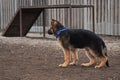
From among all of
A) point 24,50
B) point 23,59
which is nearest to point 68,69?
point 23,59

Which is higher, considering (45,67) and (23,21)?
(23,21)

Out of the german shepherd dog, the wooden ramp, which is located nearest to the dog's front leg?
the german shepherd dog

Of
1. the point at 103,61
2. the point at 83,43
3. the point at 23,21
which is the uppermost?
the point at 83,43

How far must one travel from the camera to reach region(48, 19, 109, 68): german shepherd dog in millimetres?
8898

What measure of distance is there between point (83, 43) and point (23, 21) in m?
9.77

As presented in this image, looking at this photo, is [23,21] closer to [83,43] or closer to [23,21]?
[23,21]

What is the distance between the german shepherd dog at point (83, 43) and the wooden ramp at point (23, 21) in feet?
29.6

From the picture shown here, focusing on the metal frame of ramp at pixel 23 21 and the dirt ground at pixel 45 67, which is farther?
the metal frame of ramp at pixel 23 21

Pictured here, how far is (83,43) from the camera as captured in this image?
8992mm

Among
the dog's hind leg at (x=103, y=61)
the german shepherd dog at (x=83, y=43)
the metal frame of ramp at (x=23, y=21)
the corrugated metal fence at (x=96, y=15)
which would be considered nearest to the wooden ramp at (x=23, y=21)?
the metal frame of ramp at (x=23, y=21)

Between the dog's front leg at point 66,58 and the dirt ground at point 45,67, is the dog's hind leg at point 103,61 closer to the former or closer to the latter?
the dirt ground at point 45,67

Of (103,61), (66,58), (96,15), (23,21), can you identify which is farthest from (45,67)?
(96,15)

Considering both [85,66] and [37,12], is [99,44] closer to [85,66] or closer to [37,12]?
[85,66]

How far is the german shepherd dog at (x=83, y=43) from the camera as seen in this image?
8.90 metres
